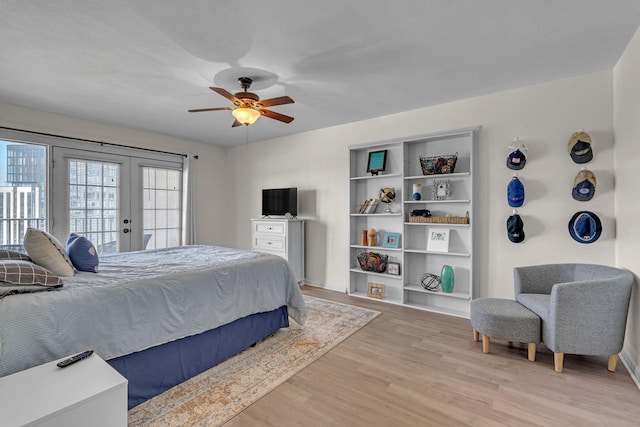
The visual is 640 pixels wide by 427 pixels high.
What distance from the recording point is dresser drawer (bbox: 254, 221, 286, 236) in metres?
4.59

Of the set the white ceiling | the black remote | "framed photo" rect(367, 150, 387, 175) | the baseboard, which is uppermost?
the white ceiling

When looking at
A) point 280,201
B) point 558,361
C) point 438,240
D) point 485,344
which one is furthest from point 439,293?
point 280,201

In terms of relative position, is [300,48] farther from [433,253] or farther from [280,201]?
[280,201]

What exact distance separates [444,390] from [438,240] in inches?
74.5

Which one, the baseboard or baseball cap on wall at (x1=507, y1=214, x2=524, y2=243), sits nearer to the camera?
the baseboard

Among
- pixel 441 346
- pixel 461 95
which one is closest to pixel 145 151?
pixel 461 95

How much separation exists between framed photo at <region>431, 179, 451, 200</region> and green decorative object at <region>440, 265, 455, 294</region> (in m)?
0.83

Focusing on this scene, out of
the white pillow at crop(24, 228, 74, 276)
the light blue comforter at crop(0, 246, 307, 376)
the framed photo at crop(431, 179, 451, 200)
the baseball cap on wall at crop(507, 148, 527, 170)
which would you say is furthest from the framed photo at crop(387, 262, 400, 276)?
the white pillow at crop(24, 228, 74, 276)

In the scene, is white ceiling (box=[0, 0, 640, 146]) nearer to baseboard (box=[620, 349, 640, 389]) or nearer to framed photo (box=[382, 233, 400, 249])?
framed photo (box=[382, 233, 400, 249])

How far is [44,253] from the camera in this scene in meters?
2.01

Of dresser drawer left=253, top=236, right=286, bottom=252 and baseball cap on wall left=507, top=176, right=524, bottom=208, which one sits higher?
baseball cap on wall left=507, top=176, right=524, bottom=208

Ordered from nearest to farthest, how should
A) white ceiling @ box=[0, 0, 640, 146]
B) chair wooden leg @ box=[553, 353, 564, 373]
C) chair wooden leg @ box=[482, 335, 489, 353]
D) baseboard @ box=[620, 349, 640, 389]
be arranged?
white ceiling @ box=[0, 0, 640, 146]
baseboard @ box=[620, 349, 640, 389]
chair wooden leg @ box=[553, 353, 564, 373]
chair wooden leg @ box=[482, 335, 489, 353]

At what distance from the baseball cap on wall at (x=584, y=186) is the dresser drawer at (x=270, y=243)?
11.5ft

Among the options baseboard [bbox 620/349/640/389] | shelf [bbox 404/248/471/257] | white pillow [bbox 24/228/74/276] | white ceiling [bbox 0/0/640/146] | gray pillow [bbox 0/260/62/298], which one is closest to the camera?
gray pillow [bbox 0/260/62/298]
